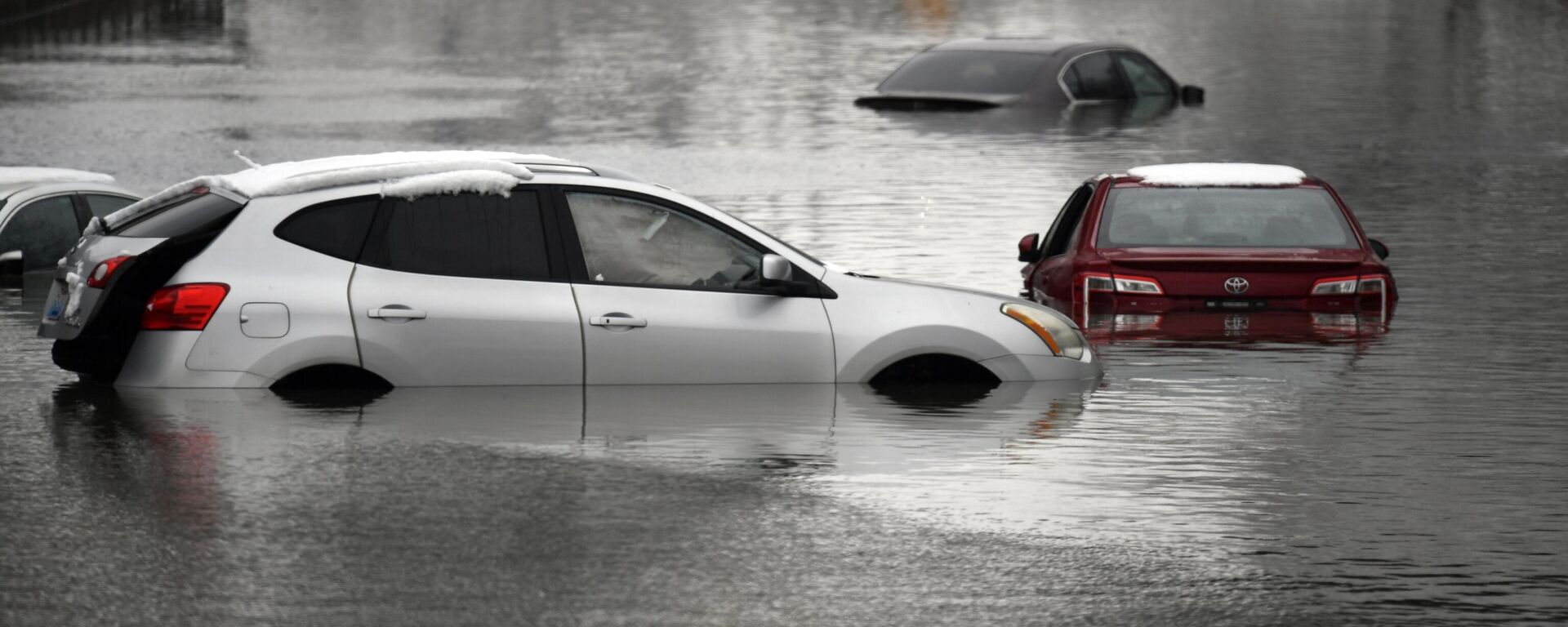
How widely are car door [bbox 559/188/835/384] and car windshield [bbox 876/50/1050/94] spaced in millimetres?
23125

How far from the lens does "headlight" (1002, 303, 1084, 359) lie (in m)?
12.4

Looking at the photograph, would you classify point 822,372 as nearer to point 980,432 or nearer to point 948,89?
point 980,432

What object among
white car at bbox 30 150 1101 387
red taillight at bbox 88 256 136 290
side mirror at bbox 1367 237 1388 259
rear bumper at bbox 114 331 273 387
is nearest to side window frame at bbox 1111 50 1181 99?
side mirror at bbox 1367 237 1388 259

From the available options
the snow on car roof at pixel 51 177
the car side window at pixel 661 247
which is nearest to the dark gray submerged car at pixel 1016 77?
the snow on car roof at pixel 51 177

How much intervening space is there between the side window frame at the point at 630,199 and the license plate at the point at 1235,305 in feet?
12.8

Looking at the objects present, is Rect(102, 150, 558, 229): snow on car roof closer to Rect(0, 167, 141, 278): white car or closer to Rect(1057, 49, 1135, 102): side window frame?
Rect(0, 167, 141, 278): white car

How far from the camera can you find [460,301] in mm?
11648

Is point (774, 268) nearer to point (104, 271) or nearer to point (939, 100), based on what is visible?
point (104, 271)

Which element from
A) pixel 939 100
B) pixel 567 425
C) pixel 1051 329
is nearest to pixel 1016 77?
pixel 939 100

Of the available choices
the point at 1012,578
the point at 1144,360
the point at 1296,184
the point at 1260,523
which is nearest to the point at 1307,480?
the point at 1260,523

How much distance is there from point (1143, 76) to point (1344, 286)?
22071mm

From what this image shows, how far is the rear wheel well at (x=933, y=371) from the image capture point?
12156 mm

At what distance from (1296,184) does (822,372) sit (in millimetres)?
5192

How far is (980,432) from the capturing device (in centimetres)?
1134
